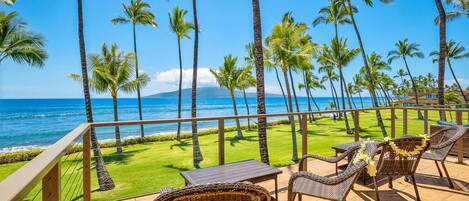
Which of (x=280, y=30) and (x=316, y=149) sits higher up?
(x=280, y=30)

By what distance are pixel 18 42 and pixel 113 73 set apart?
448 centimetres

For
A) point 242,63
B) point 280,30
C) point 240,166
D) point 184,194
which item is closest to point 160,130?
point 242,63

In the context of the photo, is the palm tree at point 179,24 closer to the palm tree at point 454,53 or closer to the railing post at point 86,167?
the railing post at point 86,167

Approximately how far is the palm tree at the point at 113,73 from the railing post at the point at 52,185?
1147 centimetres

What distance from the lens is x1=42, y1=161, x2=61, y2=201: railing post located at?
42.8 inches

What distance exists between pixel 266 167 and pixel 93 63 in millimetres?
11793

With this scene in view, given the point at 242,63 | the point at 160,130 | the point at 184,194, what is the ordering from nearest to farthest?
the point at 184,194, the point at 242,63, the point at 160,130

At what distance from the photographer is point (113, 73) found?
40.5 feet

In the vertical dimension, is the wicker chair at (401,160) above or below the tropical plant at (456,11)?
below

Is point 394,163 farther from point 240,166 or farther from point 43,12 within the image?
point 43,12

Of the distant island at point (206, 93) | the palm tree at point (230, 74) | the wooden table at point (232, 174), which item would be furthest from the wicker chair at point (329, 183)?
the distant island at point (206, 93)

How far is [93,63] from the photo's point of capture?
460 inches

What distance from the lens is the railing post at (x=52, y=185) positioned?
1086 mm

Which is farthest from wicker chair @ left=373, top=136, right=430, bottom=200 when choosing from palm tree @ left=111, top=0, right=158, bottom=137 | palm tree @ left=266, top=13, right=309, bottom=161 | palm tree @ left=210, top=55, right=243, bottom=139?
palm tree @ left=111, top=0, right=158, bottom=137
